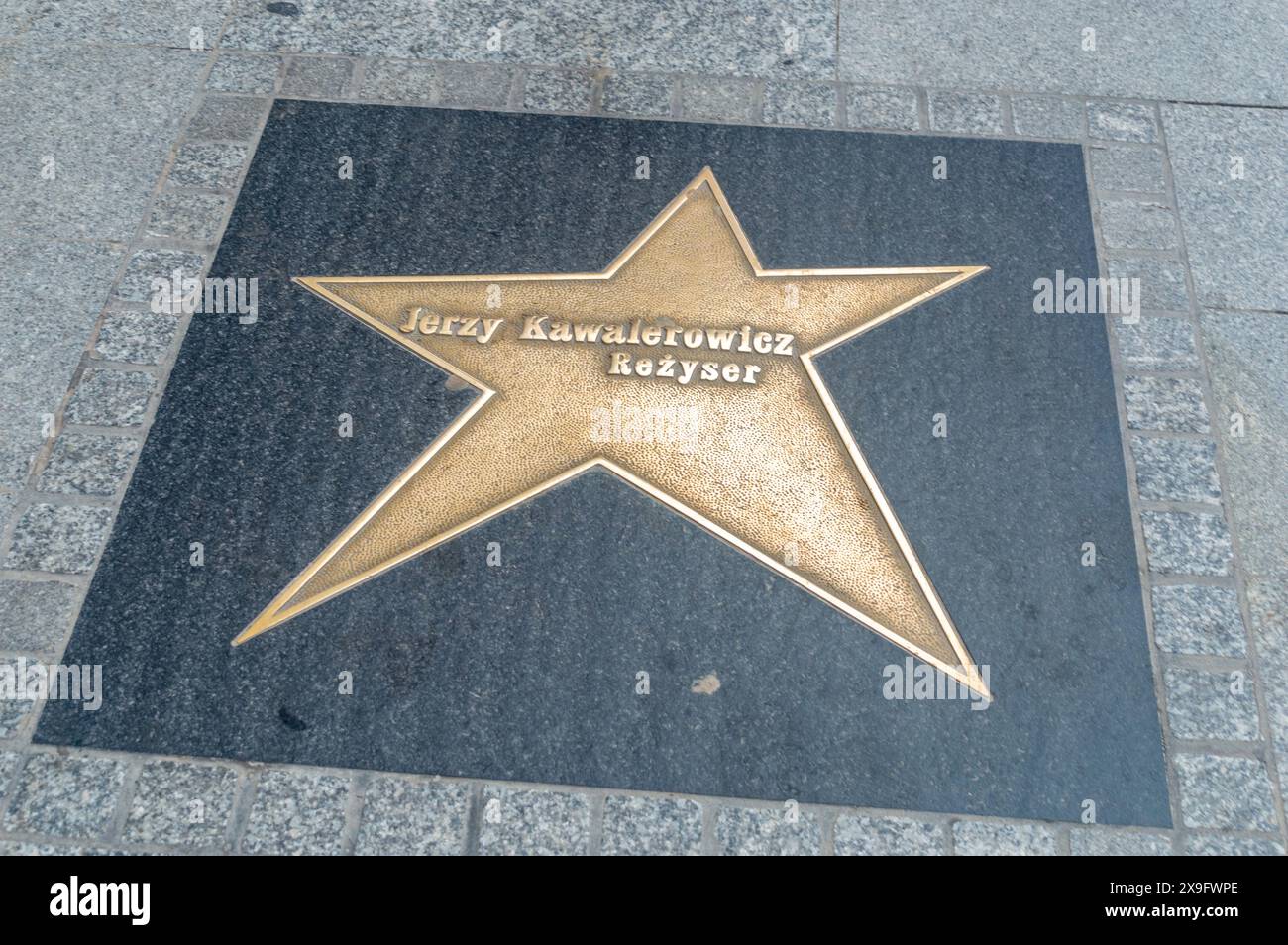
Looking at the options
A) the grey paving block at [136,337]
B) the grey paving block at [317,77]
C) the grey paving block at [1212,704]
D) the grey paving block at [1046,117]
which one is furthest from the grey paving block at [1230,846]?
the grey paving block at [317,77]

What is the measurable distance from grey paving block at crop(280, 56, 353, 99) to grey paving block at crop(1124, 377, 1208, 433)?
357 centimetres

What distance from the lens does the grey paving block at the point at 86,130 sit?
13.4 ft

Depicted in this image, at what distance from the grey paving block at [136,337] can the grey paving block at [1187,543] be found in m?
3.59

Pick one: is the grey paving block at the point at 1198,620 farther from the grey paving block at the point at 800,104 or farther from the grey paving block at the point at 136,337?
the grey paving block at the point at 136,337

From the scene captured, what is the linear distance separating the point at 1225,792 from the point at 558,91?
3759 mm

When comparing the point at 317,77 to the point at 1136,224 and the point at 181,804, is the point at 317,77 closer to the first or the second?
the point at 181,804

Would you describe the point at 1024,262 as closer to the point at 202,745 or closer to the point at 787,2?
the point at 787,2

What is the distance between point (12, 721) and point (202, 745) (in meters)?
0.60

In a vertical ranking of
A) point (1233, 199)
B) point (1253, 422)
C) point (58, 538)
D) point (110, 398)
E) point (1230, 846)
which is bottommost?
point (1230, 846)

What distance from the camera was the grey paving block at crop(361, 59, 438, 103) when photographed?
14.7 feet

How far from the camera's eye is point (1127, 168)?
4.30 meters

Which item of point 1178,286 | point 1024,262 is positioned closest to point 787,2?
point 1024,262

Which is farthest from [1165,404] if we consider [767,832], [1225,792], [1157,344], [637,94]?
[637,94]

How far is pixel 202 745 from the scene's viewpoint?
2973 mm
